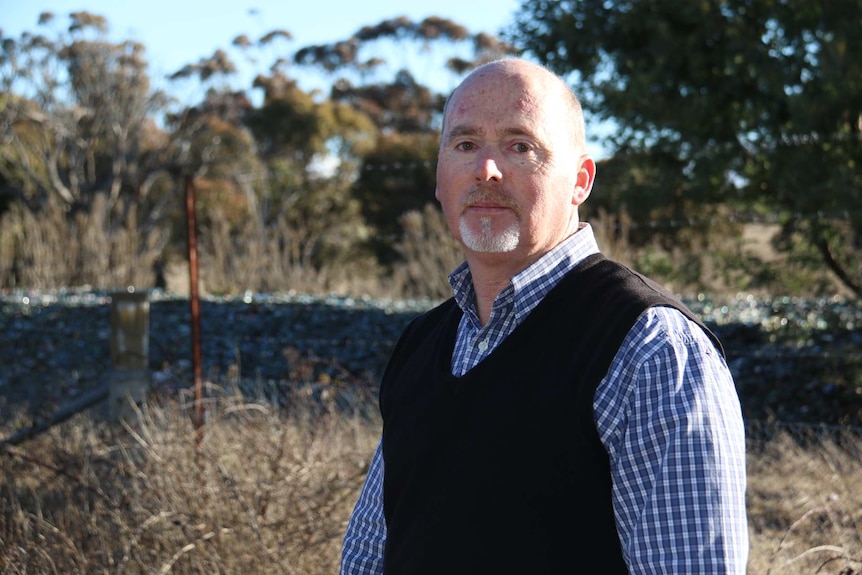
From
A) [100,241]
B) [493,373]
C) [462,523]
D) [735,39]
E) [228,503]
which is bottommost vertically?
[228,503]

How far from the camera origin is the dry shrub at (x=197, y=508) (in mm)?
3713

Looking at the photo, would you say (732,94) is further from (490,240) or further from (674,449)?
(674,449)

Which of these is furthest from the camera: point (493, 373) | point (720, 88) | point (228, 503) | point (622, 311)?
point (720, 88)

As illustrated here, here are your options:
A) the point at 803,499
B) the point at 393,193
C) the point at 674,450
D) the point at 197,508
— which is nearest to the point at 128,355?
the point at 197,508

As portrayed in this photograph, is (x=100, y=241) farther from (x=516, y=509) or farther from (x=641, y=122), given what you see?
(x=516, y=509)

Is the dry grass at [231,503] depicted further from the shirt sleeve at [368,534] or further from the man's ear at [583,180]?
the man's ear at [583,180]

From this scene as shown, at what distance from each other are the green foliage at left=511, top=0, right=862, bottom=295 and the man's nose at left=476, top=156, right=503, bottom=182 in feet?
16.0

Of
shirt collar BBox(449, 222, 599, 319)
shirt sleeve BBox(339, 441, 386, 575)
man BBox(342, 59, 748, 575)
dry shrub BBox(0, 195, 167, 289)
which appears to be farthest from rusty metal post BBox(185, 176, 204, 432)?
dry shrub BBox(0, 195, 167, 289)

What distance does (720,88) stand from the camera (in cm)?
764

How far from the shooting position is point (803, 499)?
4.56 meters

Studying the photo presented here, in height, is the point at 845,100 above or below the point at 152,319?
above

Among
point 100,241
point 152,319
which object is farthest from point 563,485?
point 100,241

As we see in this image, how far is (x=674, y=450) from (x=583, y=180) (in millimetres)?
759

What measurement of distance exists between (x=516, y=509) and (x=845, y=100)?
5.78 meters
